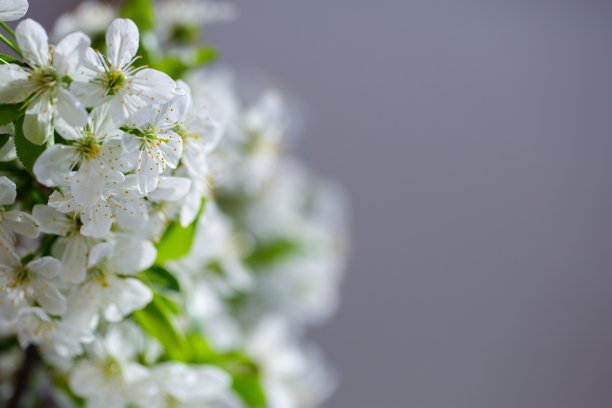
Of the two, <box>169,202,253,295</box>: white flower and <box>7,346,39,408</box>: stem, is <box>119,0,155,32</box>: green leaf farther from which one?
<box>7,346,39,408</box>: stem

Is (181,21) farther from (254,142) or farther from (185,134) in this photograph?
(185,134)

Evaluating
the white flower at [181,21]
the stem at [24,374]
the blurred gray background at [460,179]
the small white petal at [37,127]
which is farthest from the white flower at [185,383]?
the blurred gray background at [460,179]

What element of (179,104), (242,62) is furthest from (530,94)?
(179,104)

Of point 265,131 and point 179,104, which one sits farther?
point 265,131

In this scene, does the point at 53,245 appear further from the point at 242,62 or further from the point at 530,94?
the point at 530,94

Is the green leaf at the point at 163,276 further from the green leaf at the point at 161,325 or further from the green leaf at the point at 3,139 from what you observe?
the green leaf at the point at 3,139

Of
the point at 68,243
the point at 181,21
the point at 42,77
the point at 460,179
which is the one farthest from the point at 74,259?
the point at 460,179
